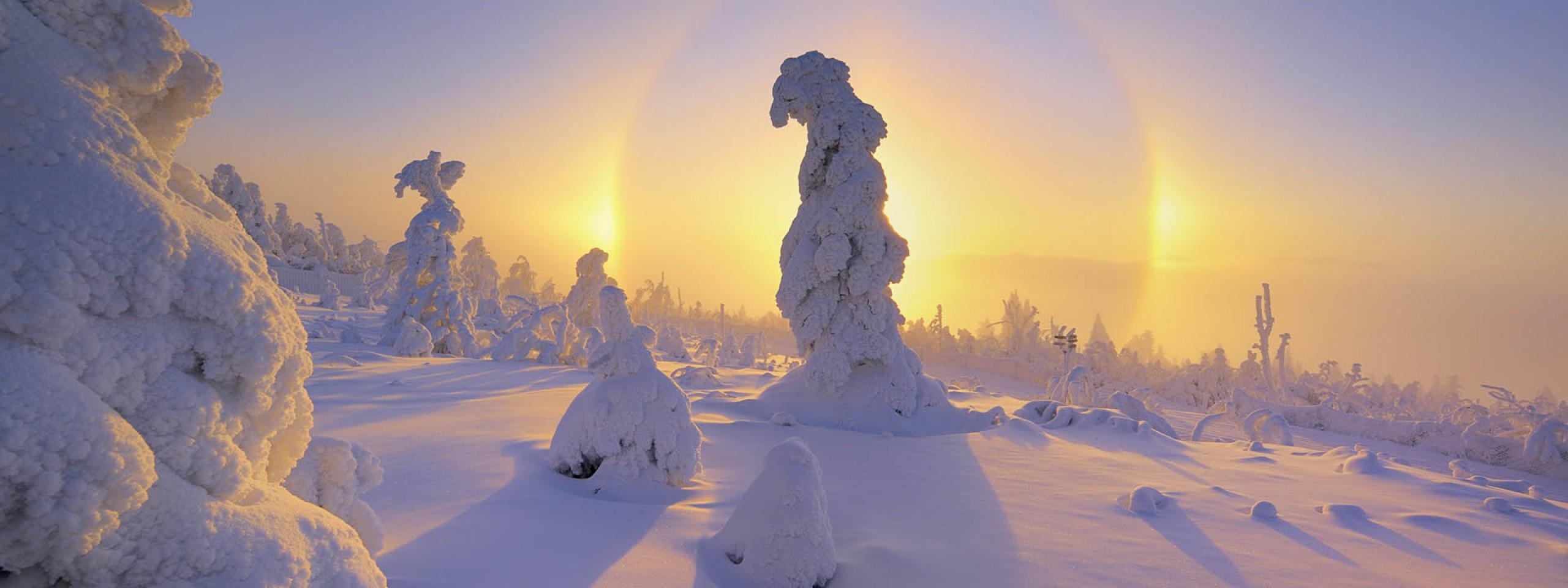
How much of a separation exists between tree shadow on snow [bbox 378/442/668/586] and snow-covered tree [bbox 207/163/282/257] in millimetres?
33527

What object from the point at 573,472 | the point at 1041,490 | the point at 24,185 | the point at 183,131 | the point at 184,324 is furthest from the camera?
the point at 1041,490

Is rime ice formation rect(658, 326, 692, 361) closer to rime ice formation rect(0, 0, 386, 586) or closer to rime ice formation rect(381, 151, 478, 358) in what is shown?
rime ice formation rect(381, 151, 478, 358)

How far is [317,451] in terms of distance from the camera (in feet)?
8.77

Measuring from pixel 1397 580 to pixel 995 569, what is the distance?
301 cm

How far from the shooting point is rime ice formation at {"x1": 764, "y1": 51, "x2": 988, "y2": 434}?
12.0m

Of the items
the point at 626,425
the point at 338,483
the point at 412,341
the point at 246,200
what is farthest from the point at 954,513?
the point at 246,200

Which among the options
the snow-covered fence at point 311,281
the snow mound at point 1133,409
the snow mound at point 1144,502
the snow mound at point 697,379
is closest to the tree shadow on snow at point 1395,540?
the snow mound at point 1144,502

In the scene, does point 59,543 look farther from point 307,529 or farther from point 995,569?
point 995,569

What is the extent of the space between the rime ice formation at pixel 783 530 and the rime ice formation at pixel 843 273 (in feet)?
24.3

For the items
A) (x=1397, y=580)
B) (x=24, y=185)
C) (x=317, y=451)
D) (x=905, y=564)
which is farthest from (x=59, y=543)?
(x=1397, y=580)

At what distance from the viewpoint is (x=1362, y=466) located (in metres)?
8.38

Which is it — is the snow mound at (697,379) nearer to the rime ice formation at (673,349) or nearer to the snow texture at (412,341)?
the snow texture at (412,341)

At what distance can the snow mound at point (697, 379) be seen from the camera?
1628 centimetres

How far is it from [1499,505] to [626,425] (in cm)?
893
